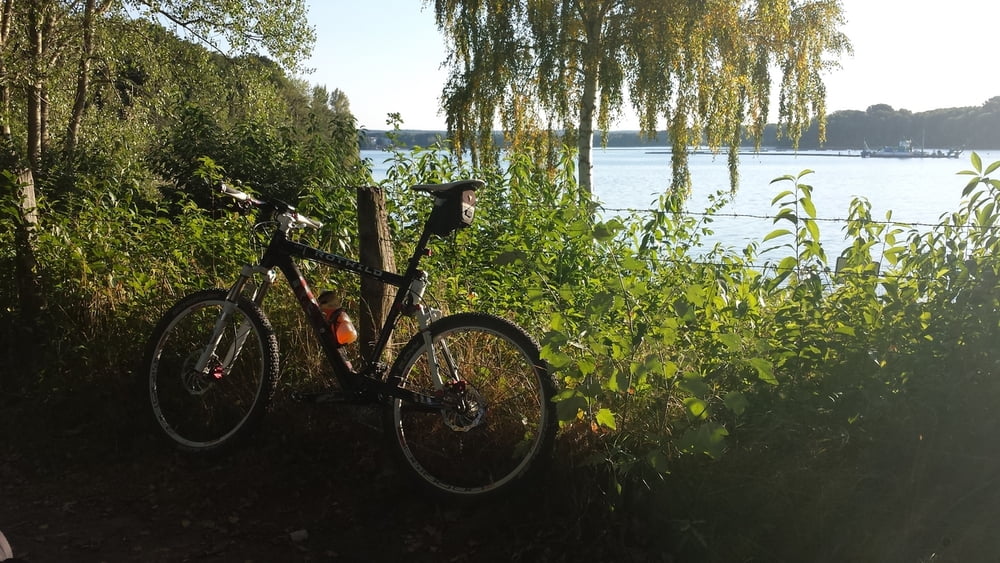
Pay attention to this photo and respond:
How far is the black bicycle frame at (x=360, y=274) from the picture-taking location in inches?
146

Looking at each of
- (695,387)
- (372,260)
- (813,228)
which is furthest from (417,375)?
(813,228)

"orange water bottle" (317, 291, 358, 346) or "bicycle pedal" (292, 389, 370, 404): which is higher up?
"orange water bottle" (317, 291, 358, 346)

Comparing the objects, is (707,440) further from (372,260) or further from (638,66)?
(638,66)

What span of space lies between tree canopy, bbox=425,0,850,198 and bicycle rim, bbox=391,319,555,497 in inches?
460

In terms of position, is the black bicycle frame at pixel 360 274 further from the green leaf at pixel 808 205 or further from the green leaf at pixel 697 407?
the green leaf at pixel 808 205

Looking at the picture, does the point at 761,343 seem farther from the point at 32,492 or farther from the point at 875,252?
the point at 32,492

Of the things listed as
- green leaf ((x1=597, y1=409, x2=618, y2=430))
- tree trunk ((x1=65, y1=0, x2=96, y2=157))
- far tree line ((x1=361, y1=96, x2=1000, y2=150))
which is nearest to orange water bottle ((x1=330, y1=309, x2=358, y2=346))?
green leaf ((x1=597, y1=409, x2=618, y2=430))

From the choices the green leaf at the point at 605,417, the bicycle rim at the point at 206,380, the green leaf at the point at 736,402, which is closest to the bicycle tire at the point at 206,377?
the bicycle rim at the point at 206,380

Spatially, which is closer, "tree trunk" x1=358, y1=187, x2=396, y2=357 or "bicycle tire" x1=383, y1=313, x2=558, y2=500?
"bicycle tire" x1=383, y1=313, x2=558, y2=500

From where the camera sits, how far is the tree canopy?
49.1 feet

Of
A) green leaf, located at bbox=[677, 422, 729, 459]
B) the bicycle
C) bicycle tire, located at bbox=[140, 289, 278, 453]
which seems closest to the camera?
green leaf, located at bbox=[677, 422, 729, 459]

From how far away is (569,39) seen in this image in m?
16.1

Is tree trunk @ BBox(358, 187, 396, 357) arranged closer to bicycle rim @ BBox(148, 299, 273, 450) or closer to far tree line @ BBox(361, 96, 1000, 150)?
bicycle rim @ BBox(148, 299, 273, 450)

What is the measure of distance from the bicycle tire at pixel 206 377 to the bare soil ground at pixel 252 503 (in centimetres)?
15
